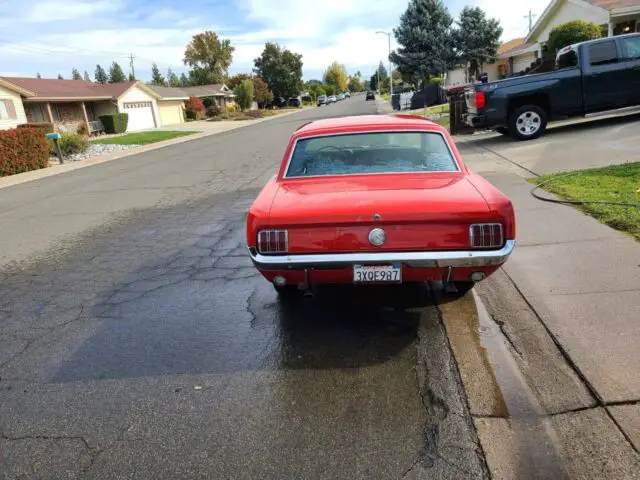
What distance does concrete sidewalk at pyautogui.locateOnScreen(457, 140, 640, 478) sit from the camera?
9.30 feet

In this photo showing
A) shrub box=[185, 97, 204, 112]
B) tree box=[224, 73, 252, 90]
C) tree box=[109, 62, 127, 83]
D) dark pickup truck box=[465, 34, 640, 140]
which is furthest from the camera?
tree box=[109, 62, 127, 83]

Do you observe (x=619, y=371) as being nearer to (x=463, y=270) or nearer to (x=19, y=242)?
(x=463, y=270)

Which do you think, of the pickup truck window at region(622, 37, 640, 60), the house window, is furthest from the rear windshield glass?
the house window

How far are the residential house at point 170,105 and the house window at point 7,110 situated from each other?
1733 centimetres

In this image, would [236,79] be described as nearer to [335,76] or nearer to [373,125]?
[335,76]

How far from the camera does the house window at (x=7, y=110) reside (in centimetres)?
3038

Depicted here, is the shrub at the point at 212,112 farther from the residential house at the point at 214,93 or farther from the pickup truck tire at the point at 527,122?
the pickup truck tire at the point at 527,122

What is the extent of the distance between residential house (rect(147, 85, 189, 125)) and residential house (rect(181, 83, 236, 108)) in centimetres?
817

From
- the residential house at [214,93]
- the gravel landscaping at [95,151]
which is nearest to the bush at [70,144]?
the gravel landscaping at [95,151]

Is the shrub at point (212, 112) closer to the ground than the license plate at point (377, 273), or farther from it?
farther from it

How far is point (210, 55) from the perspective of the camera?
86.9 meters

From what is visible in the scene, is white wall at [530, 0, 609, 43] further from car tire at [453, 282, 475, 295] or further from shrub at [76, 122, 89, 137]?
shrub at [76, 122, 89, 137]

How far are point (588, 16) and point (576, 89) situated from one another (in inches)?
669

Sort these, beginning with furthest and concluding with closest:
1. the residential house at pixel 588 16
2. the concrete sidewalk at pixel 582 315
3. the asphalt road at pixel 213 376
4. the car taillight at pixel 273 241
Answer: the residential house at pixel 588 16 → the car taillight at pixel 273 241 → the concrete sidewalk at pixel 582 315 → the asphalt road at pixel 213 376
